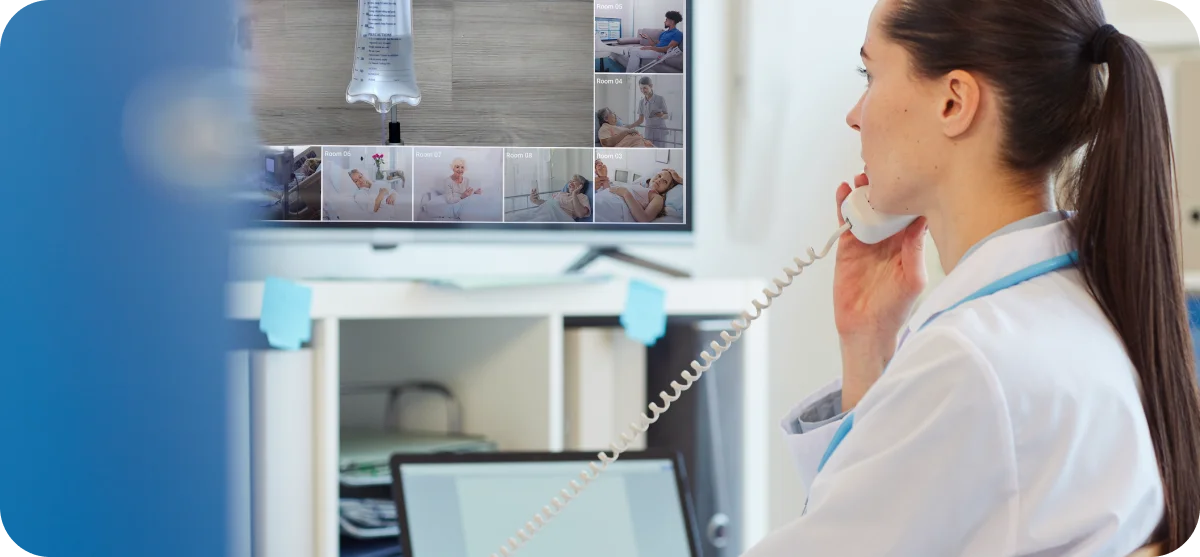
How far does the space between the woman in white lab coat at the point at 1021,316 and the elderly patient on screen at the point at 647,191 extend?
167mm

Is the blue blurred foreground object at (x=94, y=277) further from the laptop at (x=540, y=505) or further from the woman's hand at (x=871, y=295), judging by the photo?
the woman's hand at (x=871, y=295)

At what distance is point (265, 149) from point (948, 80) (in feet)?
1.76

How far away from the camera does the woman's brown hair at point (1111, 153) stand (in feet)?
2.45

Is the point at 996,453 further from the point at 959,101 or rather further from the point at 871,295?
the point at 871,295

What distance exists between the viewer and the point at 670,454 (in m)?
1.30

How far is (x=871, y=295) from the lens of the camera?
111 centimetres

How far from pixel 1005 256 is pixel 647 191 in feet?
0.98

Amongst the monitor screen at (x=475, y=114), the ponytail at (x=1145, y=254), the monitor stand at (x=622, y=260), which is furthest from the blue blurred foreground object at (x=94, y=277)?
the monitor stand at (x=622, y=260)

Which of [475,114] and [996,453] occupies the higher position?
[475,114]

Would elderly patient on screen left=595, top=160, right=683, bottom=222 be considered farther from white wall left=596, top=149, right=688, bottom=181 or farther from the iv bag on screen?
the iv bag on screen

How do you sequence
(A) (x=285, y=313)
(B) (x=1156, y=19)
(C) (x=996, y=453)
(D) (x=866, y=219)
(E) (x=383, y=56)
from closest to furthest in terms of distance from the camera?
(C) (x=996, y=453)
(E) (x=383, y=56)
(D) (x=866, y=219)
(A) (x=285, y=313)
(B) (x=1156, y=19)

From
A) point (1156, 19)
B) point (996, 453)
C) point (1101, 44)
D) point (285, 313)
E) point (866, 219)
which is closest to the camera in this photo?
point (996, 453)

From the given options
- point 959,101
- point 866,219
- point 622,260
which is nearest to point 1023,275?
point 959,101

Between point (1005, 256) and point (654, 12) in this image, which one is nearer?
point (1005, 256)
